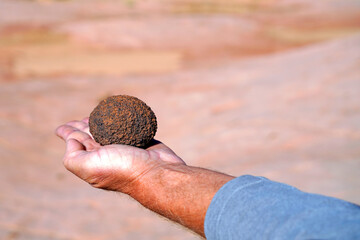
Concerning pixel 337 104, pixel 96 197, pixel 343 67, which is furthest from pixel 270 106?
pixel 96 197

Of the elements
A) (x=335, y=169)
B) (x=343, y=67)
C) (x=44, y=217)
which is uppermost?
(x=343, y=67)

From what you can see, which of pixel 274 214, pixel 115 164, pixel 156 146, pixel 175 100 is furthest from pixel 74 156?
pixel 175 100

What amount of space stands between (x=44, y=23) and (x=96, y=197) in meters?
11.6

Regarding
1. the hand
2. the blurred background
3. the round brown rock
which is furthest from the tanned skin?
the blurred background

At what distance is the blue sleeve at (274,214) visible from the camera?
139 cm

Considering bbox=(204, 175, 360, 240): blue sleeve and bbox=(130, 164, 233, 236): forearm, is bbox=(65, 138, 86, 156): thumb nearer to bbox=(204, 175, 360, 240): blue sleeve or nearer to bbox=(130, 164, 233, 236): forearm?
bbox=(130, 164, 233, 236): forearm

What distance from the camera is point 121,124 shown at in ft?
9.15

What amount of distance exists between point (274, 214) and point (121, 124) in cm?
146

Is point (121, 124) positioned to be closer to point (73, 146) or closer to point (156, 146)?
point (156, 146)

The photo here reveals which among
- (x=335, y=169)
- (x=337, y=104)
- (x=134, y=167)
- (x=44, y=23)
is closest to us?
(x=134, y=167)

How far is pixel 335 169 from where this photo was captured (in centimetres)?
522

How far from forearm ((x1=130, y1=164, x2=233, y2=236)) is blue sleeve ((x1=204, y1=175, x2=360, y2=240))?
0.12m

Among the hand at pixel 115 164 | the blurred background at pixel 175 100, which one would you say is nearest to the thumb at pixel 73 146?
the hand at pixel 115 164

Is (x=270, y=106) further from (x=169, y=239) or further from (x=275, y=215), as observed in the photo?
(x=275, y=215)
